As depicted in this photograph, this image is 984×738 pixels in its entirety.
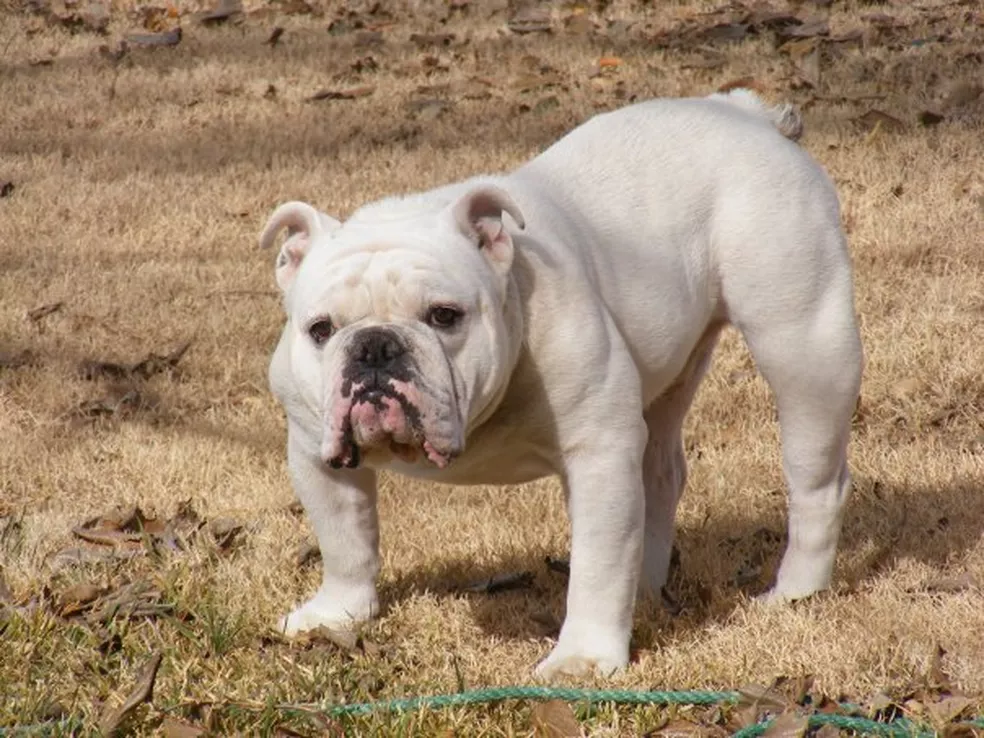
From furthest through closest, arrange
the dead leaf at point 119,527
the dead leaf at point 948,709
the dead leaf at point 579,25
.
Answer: the dead leaf at point 579,25
the dead leaf at point 119,527
the dead leaf at point 948,709

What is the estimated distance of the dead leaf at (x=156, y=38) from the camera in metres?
13.7

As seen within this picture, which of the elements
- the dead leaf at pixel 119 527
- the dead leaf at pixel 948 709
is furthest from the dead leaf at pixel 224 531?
the dead leaf at pixel 948 709

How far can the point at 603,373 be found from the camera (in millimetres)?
4391

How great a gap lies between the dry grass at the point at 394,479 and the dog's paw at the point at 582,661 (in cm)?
5

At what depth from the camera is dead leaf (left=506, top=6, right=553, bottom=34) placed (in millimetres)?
13234

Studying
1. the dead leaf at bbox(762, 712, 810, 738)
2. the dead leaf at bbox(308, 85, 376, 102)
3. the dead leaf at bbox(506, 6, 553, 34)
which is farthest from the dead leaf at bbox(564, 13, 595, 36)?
the dead leaf at bbox(762, 712, 810, 738)

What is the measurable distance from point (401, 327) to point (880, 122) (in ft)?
21.9

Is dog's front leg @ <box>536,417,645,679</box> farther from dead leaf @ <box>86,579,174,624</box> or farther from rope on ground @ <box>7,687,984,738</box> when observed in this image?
dead leaf @ <box>86,579,174,624</box>

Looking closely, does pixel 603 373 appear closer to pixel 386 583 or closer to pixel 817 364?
pixel 817 364

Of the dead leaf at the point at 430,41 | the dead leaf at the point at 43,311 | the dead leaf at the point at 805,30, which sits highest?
the dead leaf at the point at 805,30

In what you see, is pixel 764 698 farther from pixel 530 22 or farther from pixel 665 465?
pixel 530 22

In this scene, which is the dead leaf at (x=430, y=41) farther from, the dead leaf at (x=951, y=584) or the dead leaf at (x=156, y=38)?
the dead leaf at (x=951, y=584)

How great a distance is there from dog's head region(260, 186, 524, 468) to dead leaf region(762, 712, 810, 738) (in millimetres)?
984

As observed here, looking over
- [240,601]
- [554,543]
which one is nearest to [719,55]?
[554,543]
